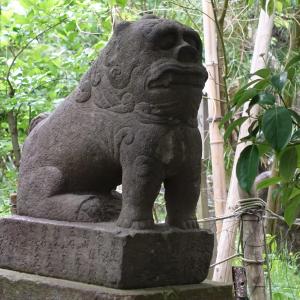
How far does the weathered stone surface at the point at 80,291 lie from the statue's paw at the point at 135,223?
192 millimetres

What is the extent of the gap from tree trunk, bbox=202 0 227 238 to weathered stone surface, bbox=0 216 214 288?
1.32 m

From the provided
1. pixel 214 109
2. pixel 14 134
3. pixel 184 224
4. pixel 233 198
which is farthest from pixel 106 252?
pixel 14 134

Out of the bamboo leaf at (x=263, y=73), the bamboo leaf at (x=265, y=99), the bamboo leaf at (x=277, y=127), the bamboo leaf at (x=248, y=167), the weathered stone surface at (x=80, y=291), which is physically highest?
the bamboo leaf at (x=263, y=73)

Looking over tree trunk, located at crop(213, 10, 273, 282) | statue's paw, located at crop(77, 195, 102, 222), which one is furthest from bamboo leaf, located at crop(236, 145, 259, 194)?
tree trunk, located at crop(213, 10, 273, 282)

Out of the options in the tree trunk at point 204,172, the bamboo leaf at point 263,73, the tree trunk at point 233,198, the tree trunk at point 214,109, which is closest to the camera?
the bamboo leaf at point 263,73

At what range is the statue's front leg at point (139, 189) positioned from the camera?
1.86m

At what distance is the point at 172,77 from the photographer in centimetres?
187

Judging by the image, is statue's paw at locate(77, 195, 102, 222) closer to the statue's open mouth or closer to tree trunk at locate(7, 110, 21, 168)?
the statue's open mouth

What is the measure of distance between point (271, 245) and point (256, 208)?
7.51 feet

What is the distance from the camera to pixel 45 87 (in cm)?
421

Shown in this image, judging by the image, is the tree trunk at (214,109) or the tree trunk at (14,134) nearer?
the tree trunk at (214,109)

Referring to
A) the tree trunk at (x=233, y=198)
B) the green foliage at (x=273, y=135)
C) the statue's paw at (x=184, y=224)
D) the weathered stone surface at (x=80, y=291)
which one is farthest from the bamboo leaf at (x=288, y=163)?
the tree trunk at (x=233, y=198)

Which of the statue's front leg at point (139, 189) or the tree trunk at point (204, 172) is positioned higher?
the tree trunk at point (204, 172)

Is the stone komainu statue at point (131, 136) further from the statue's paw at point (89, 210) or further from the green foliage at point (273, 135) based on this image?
the green foliage at point (273, 135)
